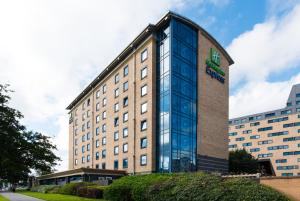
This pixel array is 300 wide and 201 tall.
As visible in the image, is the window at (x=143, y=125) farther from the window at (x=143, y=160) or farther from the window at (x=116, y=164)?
the window at (x=116, y=164)

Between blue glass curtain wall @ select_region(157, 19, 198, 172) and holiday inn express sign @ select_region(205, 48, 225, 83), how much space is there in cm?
374

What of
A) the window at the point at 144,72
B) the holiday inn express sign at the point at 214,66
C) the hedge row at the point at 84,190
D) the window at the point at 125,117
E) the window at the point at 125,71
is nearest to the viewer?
the hedge row at the point at 84,190

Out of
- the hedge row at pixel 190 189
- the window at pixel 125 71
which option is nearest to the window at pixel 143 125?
the window at pixel 125 71

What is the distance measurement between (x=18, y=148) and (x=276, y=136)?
106 m

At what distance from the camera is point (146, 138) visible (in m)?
43.9

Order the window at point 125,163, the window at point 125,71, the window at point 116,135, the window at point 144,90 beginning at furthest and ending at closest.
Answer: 1. the window at point 116,135
2. the window at point 125,71
3. the window at point 125,163
4. the window at point 144,90

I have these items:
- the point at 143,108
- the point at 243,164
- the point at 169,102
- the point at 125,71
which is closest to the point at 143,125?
the point at 143,108

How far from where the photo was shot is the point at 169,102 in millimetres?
41688

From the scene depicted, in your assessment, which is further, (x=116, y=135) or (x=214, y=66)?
(x=116, y=135)

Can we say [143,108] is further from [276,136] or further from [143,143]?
[276,136]

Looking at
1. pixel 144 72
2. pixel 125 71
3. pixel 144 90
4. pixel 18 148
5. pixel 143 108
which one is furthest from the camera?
pixel 125 71

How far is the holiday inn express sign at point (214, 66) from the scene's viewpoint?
4905 centimetres

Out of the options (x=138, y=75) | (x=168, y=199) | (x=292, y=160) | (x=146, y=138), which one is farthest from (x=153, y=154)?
(x=292, y=160)

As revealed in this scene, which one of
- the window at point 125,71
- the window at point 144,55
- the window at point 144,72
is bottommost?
the window at point 144,72
